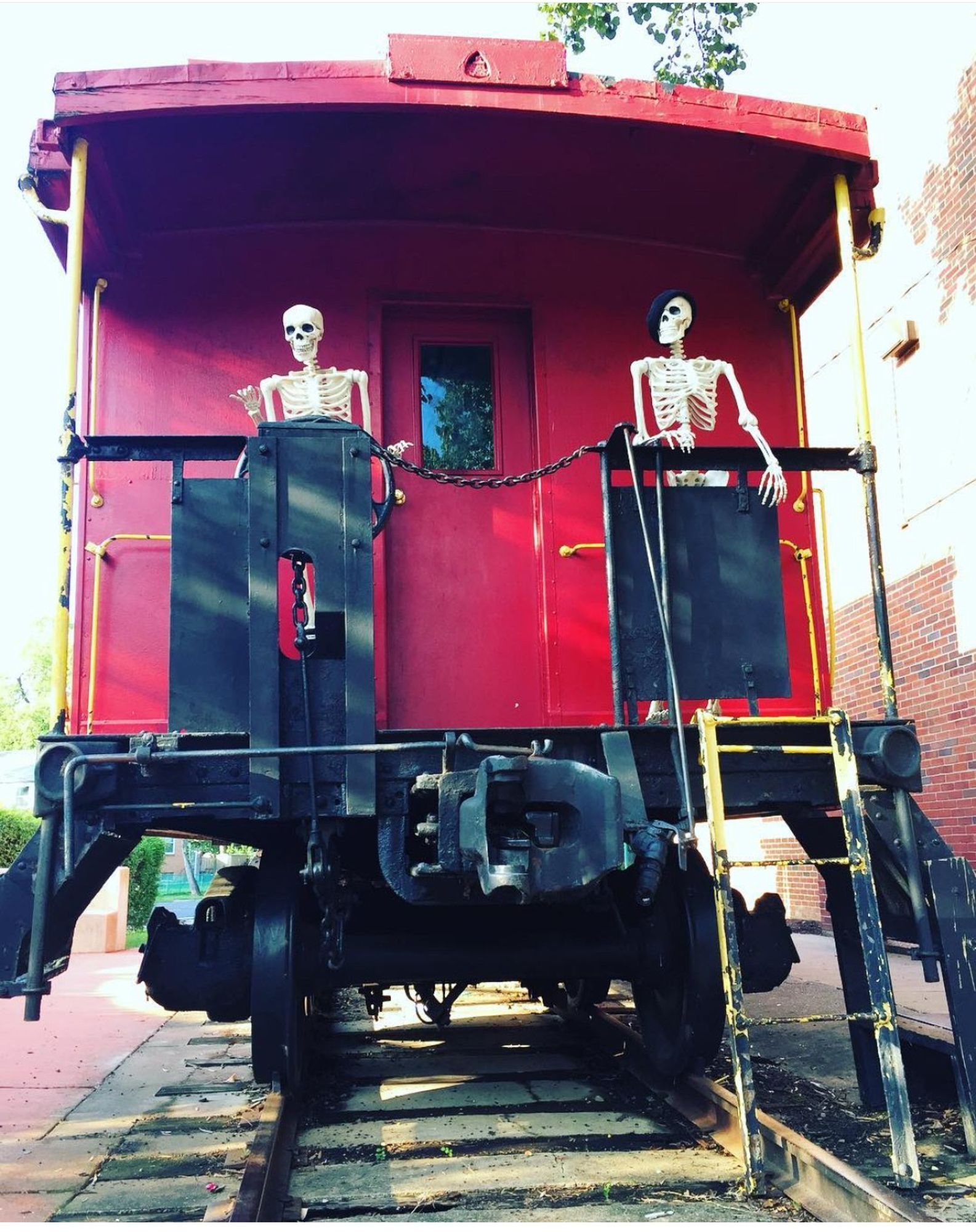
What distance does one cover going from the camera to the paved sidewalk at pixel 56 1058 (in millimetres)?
3758

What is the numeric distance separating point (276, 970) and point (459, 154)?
134 inches

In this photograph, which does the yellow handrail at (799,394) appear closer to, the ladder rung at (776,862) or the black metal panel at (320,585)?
the ladder rung at (776,862)

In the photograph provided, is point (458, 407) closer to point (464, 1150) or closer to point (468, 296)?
point (468, 296)

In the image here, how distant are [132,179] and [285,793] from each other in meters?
2.76

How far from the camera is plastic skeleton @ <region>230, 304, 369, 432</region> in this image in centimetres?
433

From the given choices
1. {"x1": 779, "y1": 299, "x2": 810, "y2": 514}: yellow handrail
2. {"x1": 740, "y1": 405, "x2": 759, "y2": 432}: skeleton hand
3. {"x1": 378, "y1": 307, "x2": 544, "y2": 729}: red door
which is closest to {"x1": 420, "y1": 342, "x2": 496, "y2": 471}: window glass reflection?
{"x1": 378, "y1": 307, "x2": 544, "y2": 729}: red door

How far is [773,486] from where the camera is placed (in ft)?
13.4

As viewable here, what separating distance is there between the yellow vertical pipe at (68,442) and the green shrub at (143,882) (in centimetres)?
1335

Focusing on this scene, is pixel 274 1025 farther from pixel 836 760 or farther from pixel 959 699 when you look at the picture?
pixel 959 699

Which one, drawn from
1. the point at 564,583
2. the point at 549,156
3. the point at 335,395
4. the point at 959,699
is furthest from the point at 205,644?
the point at 959,699

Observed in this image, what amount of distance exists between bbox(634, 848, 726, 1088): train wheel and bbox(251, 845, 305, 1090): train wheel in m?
1.50

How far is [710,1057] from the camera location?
4434 millimetres

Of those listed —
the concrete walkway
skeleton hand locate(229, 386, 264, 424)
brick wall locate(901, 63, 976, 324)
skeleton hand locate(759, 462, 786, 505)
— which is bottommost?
the concrete walkway

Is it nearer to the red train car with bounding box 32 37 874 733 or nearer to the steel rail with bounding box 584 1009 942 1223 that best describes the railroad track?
the steel rail with bounding box 584 1009 942 1223
